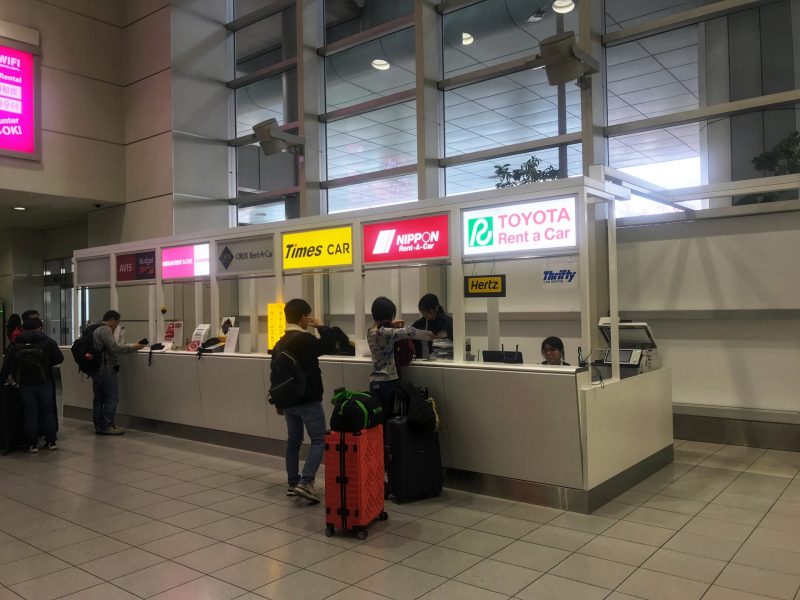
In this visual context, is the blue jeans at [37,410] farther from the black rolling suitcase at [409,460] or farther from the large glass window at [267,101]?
the large glass window at [267,101]

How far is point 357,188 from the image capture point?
401 inches

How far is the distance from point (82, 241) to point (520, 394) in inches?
439

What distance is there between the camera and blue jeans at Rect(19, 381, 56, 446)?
693 centimetres

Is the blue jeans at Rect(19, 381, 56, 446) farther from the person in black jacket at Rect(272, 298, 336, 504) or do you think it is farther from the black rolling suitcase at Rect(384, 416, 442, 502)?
the black rolling suitcase at Rect(384, 416, 442, 502)

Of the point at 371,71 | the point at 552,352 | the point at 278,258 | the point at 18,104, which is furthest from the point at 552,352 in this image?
the point at 18,104

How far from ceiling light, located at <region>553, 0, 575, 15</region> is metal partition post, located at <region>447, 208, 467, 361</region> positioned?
4.57 m

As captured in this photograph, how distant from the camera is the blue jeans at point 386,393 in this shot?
5.05 meters

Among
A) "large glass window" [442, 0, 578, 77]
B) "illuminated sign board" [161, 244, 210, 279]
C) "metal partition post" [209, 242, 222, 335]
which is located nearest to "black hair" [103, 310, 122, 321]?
"illuminated sign board" [161, 244, 210, 279]

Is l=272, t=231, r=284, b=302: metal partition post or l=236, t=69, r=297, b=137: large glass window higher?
l=236, t=69, r=297, b=137: large glass window

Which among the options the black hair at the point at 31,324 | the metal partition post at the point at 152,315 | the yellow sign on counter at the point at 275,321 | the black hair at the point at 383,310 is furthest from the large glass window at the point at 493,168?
the black hair at the point at 31,324

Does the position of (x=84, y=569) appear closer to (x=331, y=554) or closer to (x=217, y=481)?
(x=331, y=554)

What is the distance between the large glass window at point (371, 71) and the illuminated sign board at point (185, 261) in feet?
13.1

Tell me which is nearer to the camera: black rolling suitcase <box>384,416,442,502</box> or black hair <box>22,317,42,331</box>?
black rolling suitcase <box>384,416,442,502</box>

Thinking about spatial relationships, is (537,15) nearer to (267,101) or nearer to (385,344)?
(267,101)
